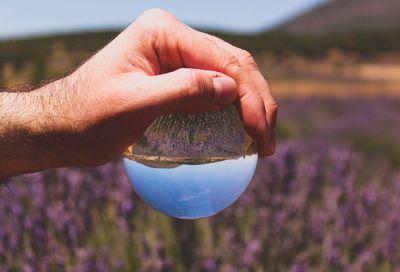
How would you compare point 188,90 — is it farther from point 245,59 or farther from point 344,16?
point 344,16

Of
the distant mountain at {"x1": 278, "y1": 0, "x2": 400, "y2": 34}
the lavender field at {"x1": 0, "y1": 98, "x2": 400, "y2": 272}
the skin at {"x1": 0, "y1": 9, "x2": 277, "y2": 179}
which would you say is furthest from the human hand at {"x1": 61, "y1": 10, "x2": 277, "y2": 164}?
the distant mountain at {"x1": 278, "y1": 0, "x2": 400, "y2": 34}

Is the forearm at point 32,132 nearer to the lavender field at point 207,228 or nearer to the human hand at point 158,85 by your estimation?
the human hand at point 158,85

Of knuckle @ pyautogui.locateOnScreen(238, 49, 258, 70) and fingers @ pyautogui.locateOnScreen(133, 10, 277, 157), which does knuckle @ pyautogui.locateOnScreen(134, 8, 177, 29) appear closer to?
fingers @ pyautogui.locateOnScreen(133, 10, 277, 157)

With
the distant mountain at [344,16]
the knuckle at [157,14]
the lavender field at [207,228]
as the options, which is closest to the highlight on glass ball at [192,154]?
the knuckle at [157,14]

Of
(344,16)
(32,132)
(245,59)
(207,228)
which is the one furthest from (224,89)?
(344,16)

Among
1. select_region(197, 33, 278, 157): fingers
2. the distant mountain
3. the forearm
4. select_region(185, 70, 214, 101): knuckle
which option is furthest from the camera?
the distant mountain
